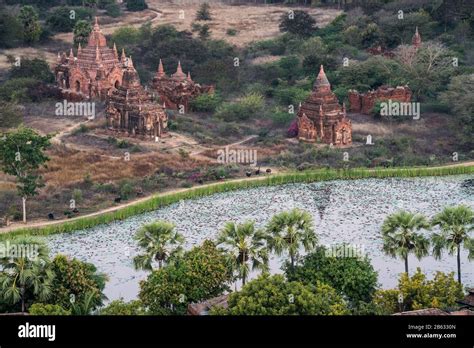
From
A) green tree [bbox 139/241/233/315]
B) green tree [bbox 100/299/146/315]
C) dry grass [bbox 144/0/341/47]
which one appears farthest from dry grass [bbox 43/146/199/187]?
dry grass [bbox 144/0/341/47]

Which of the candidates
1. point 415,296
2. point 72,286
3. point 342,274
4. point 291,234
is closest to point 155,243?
point 72,286

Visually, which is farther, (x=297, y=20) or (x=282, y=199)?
(x=297, y=20)

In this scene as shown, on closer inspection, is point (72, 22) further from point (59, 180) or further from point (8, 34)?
point (59, 180)

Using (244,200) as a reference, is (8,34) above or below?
above

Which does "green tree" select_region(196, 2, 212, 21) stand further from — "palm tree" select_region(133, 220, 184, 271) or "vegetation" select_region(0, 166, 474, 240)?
"palm tree" select_region(133, 220, 184, 271)

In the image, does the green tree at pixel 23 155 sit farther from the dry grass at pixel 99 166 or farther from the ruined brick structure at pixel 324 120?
the ruined brick structure at pixel 324 120

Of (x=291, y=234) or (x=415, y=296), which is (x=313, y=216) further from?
(x=415, y=296)
